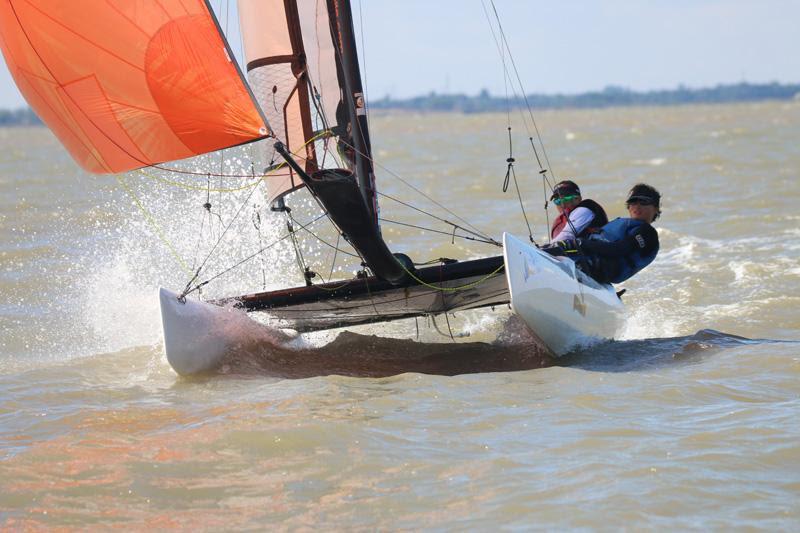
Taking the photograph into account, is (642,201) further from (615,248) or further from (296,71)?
(296,71)

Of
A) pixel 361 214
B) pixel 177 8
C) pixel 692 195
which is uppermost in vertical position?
pixel 177 8

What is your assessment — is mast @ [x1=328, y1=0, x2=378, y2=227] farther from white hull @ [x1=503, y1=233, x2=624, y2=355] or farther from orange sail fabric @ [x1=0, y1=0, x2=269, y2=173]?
white hull @ [x1=503, y1=233, x2=624, y2=355]

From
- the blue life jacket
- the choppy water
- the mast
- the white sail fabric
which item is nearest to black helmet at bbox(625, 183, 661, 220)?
the blue life jacket

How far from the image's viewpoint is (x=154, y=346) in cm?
665

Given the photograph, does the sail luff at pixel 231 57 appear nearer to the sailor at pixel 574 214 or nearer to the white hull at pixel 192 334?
the white hull at pixel 192 334

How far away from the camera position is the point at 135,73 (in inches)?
216

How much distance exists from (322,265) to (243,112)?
171 inches

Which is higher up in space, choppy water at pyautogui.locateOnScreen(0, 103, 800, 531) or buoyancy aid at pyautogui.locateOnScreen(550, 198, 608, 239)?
buoyancy aid at pyautogui.locateOnScreen(550, 198, 608, 239)

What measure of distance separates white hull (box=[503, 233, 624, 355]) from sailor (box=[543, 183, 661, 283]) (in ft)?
0.37

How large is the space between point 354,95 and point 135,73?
1242mm

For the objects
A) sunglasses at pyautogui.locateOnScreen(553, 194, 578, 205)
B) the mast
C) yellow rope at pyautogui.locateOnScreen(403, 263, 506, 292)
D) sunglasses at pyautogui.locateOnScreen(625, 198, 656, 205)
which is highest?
the mast

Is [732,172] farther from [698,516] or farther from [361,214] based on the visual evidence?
[698,516]

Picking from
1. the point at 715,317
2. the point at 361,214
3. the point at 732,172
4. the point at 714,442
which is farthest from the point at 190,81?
the point at 732,172

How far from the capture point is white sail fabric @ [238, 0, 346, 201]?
20.4ft
